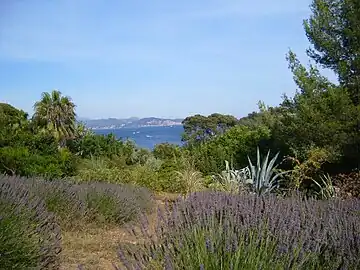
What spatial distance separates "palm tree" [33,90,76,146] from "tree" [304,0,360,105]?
474 inches

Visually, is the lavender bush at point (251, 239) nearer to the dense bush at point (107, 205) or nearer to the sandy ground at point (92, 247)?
the sandy ground at point (92, 247)

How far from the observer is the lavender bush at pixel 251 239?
2225 mm

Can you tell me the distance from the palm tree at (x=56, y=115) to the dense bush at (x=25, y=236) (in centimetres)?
1562

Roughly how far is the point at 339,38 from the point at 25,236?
9.61m

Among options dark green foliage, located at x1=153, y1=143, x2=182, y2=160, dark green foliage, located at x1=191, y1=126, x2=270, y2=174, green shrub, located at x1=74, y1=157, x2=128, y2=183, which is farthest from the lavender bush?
dark green foliage, located at x1=153, y1=143, x2=182, y2=160

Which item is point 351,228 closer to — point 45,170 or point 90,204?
point 90,204

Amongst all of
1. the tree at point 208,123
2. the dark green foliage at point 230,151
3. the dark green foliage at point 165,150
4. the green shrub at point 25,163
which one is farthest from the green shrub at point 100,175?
the tree at point 208,123

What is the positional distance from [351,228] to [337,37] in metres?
9.14

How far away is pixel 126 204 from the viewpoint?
20.8 feet

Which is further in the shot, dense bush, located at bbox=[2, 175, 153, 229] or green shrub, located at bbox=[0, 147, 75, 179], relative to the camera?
green shrub, located at bbox=[0, 147, 75, 179]

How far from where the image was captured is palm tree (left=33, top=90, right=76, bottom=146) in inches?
772

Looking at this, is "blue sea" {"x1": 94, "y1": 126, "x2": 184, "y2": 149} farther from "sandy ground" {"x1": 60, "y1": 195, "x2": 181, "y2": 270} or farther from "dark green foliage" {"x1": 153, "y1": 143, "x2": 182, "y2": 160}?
"sandy ground" {"x1": 60, "y1": 195, "x2": 181, "y2": 270}

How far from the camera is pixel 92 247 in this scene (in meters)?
4.76

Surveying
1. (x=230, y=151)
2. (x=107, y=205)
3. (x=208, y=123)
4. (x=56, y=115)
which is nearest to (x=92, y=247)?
(x=107, y=205)
